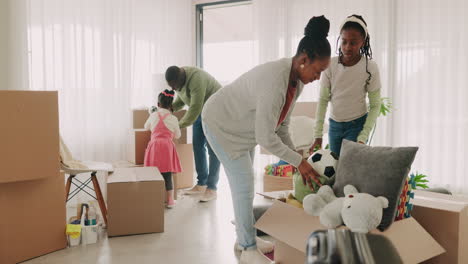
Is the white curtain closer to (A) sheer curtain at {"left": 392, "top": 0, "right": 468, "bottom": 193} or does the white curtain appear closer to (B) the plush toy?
(A) sheer curtain at {"left": 392, "top": 0, "right": 468, "bottom": 193}

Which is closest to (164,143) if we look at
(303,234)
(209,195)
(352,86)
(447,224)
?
(209,195)

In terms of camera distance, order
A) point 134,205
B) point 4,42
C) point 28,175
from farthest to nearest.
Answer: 1. point 4,42
2. point 134,205
3. point 28,175

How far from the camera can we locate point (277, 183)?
3.36 metres

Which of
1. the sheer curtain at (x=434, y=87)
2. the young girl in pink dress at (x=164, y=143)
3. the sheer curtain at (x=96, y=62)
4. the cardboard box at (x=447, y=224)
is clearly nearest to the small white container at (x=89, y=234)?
the young girl in pink dress at (x=164, y=143)

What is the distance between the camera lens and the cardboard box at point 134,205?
241 cm

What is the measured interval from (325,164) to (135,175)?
1340 mm

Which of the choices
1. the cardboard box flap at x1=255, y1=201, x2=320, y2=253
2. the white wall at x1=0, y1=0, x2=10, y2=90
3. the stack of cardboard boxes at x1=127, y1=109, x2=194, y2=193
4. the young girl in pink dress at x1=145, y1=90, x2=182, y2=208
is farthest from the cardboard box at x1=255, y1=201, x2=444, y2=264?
the white wall at x1=0, y1=0, x2=10, y2=90

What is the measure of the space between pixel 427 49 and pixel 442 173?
1.18 metres

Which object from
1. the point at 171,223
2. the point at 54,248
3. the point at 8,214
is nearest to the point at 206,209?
the point at 171,223

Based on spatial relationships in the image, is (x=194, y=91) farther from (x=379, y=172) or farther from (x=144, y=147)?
(x=379, y=172)

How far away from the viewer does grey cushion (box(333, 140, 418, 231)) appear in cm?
→ 150

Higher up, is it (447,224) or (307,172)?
(307,172)

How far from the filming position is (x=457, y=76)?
3670 millimetres

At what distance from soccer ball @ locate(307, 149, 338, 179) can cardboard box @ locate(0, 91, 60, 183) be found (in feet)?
4.29
